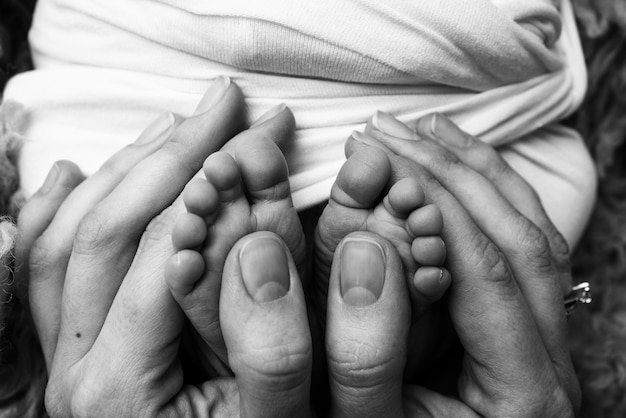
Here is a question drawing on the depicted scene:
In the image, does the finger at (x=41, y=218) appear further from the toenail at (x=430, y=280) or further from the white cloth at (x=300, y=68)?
the toenail at (x=430, y=280)

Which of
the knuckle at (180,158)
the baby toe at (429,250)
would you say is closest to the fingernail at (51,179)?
the knuckle at (180,158)

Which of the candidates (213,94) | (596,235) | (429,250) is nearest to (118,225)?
(213,94)

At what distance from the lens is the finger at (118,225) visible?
0.53 metres

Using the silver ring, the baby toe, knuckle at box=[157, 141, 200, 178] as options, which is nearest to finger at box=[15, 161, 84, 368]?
knuckle at box=[157, 141, 200, 178]

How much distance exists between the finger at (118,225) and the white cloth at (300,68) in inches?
2.9

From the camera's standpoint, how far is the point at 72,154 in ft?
2.04

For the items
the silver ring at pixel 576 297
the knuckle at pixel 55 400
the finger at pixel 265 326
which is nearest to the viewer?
the finger at pixel 265 326

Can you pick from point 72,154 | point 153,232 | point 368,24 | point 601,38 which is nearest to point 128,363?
point 153,232

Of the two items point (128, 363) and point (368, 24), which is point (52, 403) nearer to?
point (128, 363)

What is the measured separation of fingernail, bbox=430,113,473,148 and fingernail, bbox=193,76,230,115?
0.63 ft

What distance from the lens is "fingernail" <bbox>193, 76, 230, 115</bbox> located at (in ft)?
1.90

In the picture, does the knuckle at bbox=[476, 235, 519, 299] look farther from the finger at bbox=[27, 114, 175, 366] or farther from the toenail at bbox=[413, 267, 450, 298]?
the finger at bbox=[27, 114, 175, 366]

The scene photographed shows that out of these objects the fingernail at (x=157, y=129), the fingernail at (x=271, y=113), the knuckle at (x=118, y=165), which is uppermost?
the fingernail at (x=271, y=113)

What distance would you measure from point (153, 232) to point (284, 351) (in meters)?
0.15
